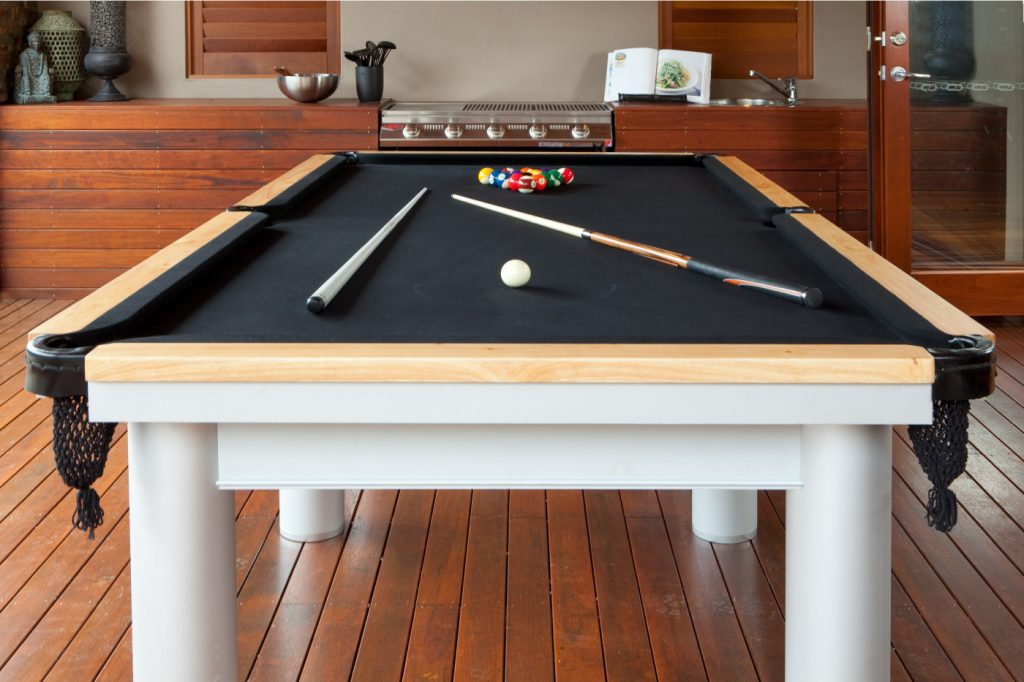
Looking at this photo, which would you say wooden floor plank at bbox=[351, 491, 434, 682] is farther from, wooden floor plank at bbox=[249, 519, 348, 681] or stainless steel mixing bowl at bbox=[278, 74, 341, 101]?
stainless steel mixing bowl at bbox=[278, 74, 341, 101]

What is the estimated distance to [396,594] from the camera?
2.50m

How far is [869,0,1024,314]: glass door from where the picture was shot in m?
4.75

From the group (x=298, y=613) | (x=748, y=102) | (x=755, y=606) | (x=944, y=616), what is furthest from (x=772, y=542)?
(x=748, y=102)

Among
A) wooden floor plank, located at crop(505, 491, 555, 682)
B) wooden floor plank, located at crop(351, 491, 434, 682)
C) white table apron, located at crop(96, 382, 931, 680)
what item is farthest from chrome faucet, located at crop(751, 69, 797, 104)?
white table apron, located at crop(96, 382, 931, 680)

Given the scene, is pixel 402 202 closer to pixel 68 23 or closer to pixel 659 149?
pixel 659 149

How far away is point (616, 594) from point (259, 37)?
13.1 ft

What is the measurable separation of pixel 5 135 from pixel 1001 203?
418cm

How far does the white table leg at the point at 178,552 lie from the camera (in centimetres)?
152

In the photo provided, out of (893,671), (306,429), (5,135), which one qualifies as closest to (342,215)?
(306,429)

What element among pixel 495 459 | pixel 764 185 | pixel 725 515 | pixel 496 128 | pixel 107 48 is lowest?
pixel 725 515

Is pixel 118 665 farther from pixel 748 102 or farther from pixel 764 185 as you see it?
pixel 748 102

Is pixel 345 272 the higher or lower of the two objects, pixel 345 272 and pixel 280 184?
the lower

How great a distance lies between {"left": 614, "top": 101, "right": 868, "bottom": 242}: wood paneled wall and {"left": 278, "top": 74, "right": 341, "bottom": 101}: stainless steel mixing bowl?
4.22 ft

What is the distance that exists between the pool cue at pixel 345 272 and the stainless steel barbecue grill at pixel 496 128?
2.58 m
